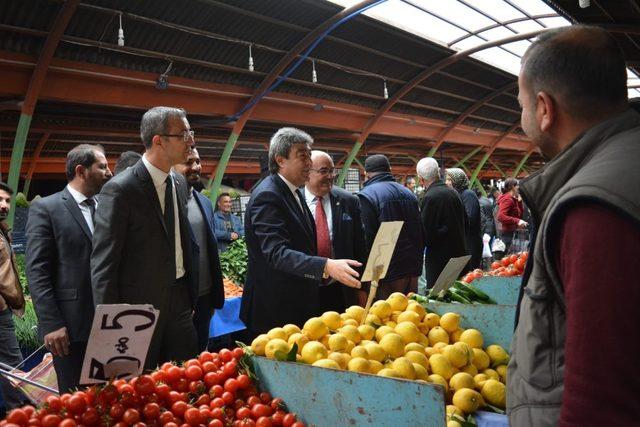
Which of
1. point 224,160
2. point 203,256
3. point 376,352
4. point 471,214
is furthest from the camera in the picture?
point 224,160

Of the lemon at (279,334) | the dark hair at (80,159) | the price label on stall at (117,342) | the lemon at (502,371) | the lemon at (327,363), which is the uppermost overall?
the dark hair at (80,159)

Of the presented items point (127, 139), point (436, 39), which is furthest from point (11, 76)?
point (436, 39)

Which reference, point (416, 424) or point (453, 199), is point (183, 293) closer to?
point (416, 424)

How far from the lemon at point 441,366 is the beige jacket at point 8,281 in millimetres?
2860

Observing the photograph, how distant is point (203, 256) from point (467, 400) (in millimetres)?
1894

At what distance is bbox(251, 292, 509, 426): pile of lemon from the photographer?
1654 mm

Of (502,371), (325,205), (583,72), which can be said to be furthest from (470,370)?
(325,205)

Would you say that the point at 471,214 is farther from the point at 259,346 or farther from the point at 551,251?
the point at 551,251

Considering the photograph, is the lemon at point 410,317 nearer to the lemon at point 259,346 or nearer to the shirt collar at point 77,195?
the lemon at point 259,346

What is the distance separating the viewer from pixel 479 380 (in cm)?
177

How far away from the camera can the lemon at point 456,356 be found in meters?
1.81

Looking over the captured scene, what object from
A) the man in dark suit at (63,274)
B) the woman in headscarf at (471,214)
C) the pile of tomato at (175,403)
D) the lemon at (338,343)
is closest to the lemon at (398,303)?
the lemon at (338,343)

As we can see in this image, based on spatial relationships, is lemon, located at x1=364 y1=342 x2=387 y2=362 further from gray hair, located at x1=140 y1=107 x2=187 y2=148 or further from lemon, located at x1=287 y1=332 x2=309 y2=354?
gray hair, located at x1=140 y1=107 x2=187 y2=148

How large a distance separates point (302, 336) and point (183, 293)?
2.84 ft
